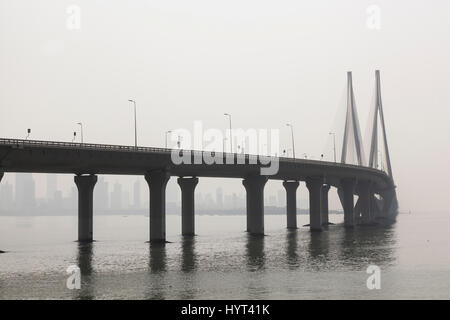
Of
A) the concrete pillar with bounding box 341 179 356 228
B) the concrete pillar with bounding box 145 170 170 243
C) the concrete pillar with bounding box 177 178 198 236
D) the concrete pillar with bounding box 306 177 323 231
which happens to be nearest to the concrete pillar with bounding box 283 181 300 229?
the concrete pillar with bounding box 306 177 323 231

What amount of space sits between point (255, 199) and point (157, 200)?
2769 cm

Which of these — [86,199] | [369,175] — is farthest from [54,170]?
[369,175]

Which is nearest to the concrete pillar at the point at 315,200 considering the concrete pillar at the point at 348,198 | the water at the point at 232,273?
the concrete pillar at the point at 348,198

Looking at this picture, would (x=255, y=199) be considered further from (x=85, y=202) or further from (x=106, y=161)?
(x=106, y=161)

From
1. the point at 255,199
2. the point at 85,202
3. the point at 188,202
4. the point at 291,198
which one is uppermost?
the point at 291,198

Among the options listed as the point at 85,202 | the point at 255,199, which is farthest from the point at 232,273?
the point at 255,199

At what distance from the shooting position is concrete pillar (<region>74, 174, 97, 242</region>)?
Answer: 356 ft

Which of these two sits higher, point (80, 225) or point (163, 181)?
point (163, 181)

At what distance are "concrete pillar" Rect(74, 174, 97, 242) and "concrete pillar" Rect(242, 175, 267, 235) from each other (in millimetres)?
31834

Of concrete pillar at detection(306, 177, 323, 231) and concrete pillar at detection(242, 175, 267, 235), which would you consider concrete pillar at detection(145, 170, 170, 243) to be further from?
concrete pillar at detection(306, 177, 323, 231)

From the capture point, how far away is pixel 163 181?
106125mm

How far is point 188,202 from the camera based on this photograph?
130 metres
